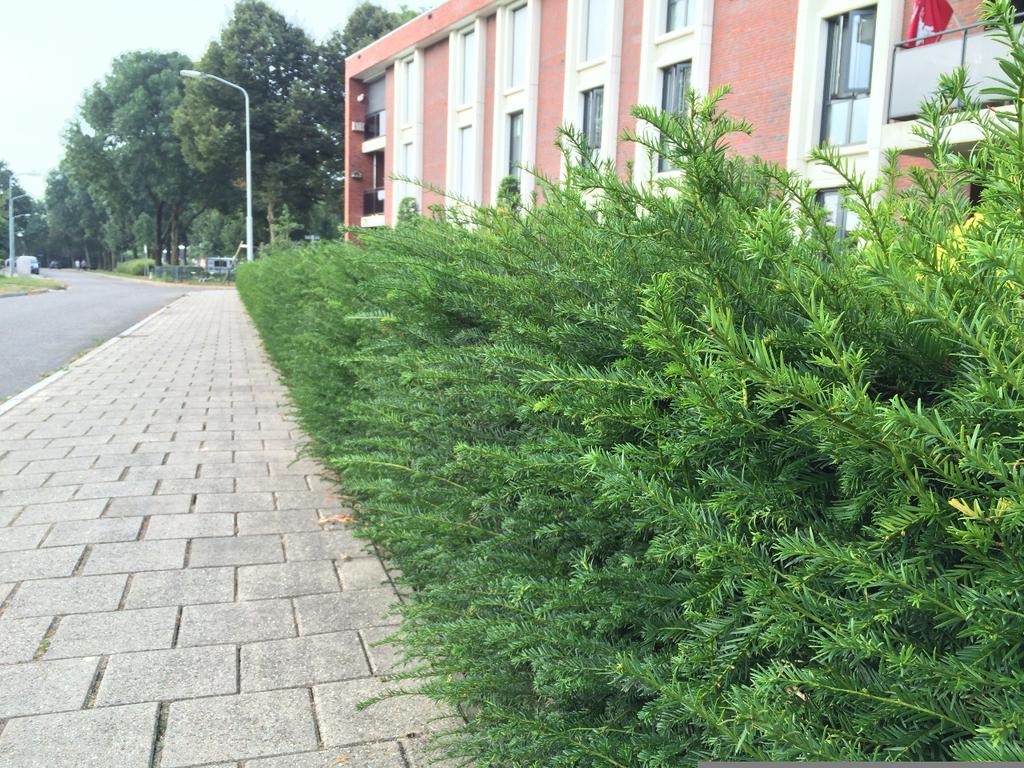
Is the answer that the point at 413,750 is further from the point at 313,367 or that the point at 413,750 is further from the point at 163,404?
the point at 163,404

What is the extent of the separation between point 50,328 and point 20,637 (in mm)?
19576

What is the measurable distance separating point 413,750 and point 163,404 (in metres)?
7.87

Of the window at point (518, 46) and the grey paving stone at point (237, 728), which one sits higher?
the window at point (518, 46)

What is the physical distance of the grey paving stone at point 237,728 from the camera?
2.89m

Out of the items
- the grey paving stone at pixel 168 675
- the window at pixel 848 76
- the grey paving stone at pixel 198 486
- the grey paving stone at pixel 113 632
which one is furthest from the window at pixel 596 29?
the grey paving stone at pixel 168 675

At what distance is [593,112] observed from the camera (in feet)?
83.1

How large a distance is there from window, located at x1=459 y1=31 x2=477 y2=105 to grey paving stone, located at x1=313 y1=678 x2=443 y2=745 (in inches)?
1187

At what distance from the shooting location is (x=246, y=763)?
2828 mm

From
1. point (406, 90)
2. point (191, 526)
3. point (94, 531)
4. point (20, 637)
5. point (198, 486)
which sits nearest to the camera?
point (20, 637)

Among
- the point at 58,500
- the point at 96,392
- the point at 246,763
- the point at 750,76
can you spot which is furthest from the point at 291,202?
the point at 246,763

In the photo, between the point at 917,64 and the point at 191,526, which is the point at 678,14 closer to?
the point at 917,64

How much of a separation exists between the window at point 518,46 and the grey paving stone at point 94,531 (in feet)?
84.1

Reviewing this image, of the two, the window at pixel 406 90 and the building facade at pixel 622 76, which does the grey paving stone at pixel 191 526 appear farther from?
the window at pixel 406 90

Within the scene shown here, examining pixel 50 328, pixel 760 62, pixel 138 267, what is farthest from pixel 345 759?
pixel 138 267
